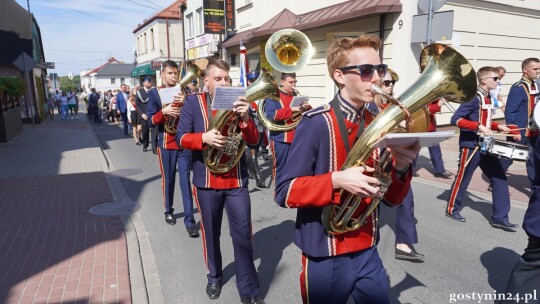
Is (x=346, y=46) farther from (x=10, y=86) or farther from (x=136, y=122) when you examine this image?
(x=10, y=86)

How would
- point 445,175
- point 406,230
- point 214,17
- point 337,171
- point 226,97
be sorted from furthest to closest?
1. point 214,17
2. point 445,175
3. point 406,230
4. point 226,97
5. point 337,171

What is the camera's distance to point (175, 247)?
4688 millimetres

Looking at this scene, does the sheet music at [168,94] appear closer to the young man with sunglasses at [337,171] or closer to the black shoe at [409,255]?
the young man with sunglasses at [337,171]

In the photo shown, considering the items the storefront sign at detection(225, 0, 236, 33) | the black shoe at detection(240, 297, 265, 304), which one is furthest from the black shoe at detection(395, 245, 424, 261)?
the storefront sign at detection(225, 0, 236, 33)

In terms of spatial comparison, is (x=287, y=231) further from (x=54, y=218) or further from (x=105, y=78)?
(x=105, y=78)

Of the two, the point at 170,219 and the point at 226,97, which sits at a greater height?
the point at 226,97

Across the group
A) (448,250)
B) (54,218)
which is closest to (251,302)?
(448,250)

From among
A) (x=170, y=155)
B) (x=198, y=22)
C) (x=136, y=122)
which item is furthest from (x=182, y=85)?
(x=198, y=22)

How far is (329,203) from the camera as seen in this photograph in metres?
1.87

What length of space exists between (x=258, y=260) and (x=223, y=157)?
149 centimetres

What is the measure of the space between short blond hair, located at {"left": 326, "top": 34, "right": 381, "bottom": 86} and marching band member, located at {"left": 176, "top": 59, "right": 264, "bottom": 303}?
1223 millimetres

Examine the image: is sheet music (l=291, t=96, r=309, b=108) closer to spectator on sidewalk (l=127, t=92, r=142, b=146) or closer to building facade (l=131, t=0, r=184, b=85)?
spectator on sidewalk (l=127, t=92, r=142, b=146)

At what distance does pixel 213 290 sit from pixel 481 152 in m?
3.63

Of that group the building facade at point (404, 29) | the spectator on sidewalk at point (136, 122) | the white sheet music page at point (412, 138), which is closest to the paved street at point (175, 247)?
the white sheet music page at point (412, 138)
